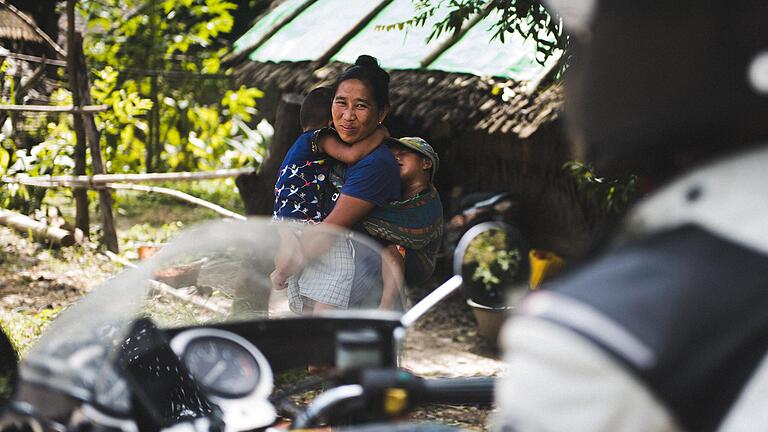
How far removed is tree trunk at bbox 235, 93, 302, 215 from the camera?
7.54 metres

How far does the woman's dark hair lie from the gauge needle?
5.98 feet

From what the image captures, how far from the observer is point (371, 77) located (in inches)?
144

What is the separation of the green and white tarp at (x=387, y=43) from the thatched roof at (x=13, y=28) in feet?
9.07

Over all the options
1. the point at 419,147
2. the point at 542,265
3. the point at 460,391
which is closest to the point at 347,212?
the point at 419,147

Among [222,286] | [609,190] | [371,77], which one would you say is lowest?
[222,286]

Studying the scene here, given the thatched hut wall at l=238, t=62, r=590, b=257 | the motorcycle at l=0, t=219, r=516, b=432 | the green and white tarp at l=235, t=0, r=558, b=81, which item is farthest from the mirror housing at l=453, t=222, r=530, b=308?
the motorcycle at l=0, t=219, r=516, b=432

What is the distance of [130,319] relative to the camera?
6.51 feet

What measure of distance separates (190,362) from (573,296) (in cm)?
121

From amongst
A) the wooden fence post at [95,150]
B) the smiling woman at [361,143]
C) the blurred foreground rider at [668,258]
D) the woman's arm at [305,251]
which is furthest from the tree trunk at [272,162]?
the blurred foreground rider at [668,258]

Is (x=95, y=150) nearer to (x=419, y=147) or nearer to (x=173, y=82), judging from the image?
(x=173, y=82)

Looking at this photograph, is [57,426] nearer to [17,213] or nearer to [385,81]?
[385,81]

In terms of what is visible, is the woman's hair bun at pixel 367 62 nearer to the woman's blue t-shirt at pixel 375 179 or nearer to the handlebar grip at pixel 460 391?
the woman's blue t-shirt at pixel 375 179

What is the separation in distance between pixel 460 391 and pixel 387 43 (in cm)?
510

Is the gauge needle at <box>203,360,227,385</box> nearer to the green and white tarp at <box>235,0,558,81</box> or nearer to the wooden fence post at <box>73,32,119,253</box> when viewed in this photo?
the green and white tarp at <box>235,0,558,81</box>
